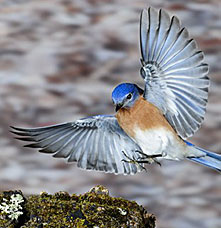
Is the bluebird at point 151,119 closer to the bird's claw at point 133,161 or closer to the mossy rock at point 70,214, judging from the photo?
the bird's claw at point 133,161

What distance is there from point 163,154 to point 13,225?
0.67m

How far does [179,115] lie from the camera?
1570 mm

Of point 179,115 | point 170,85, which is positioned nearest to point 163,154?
point 179,115

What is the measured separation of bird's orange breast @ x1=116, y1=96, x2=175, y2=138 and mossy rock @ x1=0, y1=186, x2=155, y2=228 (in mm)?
332

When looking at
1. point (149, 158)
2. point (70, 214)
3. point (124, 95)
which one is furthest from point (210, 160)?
point (70, 214)

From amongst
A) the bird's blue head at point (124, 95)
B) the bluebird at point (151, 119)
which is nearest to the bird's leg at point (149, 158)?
the bluebird at point (151, 119)

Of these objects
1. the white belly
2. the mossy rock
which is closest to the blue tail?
the white belly

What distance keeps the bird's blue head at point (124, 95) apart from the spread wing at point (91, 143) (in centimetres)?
22

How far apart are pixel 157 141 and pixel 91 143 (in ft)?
1.25

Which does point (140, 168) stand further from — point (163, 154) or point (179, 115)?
point (179, 115)

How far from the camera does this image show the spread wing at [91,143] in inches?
67.9

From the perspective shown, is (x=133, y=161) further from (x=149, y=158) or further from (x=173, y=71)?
(x=173, y=71)

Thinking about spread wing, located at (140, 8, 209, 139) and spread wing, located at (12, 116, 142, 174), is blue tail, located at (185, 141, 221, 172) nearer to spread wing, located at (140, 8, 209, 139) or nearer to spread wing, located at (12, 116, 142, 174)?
spread wing, located at (140, 8, 209, 139)

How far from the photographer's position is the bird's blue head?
1476 millimetres
